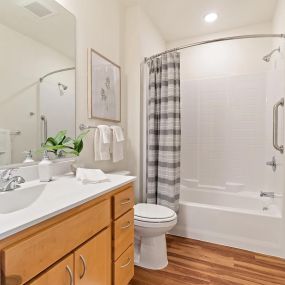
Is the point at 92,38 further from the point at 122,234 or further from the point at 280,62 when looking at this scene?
the point at 280,62

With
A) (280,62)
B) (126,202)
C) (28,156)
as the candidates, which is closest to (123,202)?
(126,202)

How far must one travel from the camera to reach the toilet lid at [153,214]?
1627 mm

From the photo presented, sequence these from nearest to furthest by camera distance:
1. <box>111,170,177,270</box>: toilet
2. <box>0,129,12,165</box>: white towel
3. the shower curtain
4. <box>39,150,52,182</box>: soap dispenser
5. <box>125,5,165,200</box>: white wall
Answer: <box>0,129,12,165</box>: white towel, <box>39,150,52,182</box>: soap dispenser, <box>111,170,177,270</box>: toilet, the shower curtain, <box>125,5,165,200</box>: white wall

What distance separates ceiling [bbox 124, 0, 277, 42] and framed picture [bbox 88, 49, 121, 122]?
809 mm

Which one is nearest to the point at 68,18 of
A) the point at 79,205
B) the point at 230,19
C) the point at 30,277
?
the point at 79,205

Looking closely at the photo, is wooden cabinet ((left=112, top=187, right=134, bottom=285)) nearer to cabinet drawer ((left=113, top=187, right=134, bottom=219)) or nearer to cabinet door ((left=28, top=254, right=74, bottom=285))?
cabinet drawer ((left=113, top=187, right=134, bottom=219))

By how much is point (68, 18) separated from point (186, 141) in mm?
1950

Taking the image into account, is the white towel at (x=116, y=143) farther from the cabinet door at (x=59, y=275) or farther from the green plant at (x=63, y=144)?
the cabinet door at (x=59, y=275)

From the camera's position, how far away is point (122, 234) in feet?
4.03

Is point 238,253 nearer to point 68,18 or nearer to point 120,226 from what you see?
point 120,226

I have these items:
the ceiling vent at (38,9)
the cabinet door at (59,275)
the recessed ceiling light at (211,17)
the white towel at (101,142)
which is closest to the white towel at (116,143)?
the white towel at (101,142)

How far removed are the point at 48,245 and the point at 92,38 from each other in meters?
1.64

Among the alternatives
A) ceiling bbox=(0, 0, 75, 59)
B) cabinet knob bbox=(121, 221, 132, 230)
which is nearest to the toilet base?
cabinet knob bbox=(121, 221, 132, 230)

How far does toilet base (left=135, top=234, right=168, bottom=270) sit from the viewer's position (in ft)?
5.47
